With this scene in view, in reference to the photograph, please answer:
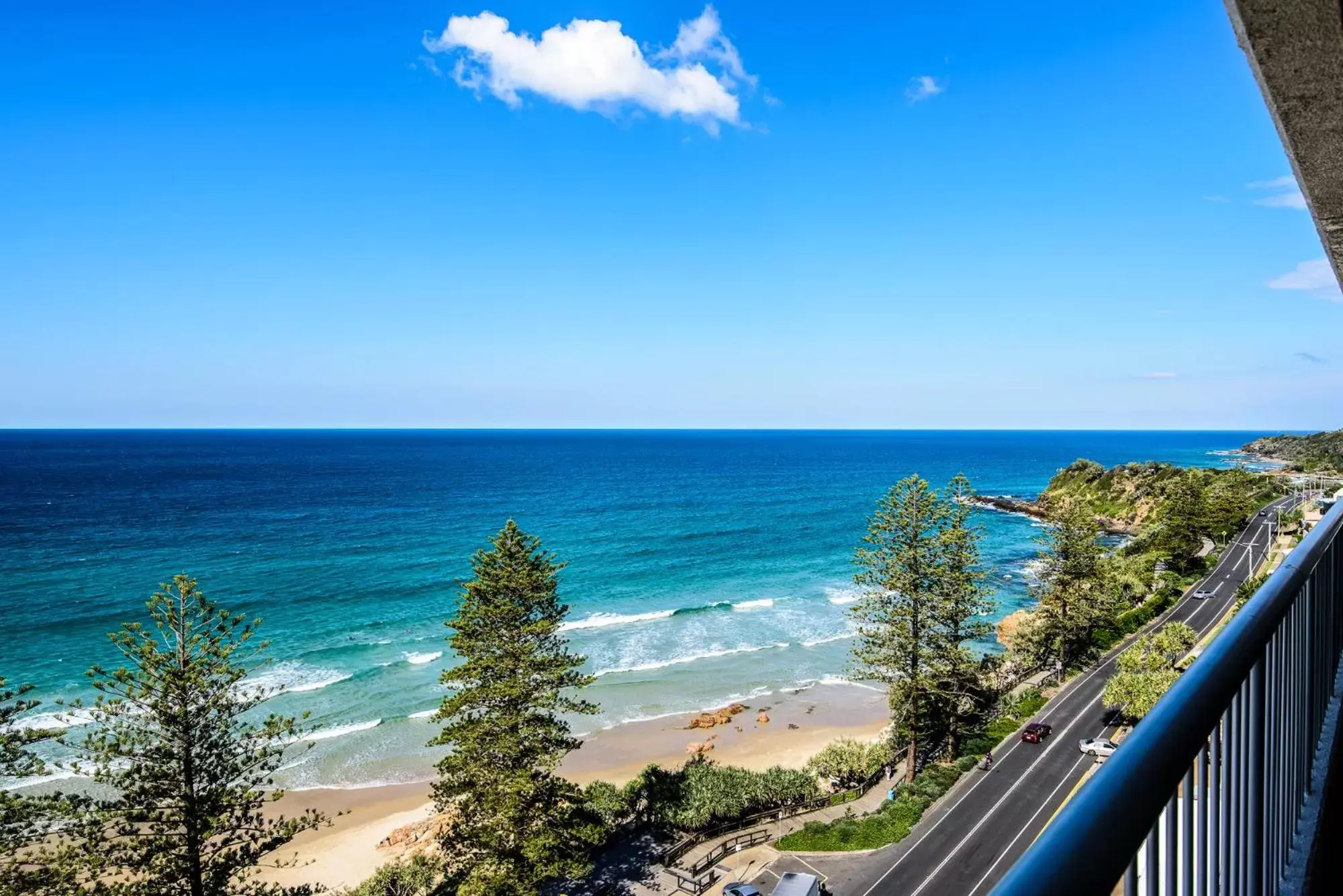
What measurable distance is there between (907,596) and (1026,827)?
8.30 m

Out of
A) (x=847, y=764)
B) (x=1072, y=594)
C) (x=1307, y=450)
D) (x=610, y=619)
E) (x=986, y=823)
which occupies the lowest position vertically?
(x=847, y=764)

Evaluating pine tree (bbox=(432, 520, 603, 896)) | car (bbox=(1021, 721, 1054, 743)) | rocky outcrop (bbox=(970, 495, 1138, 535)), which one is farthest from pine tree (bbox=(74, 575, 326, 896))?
rocky outcrop (bbox=(970, 495, 1138, 535))

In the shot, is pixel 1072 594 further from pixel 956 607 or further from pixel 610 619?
pixel 610 619

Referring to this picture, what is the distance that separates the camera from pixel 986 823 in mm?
20625

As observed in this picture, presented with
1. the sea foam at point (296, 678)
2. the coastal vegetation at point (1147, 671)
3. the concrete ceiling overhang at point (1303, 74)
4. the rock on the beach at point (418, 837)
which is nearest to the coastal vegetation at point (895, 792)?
the coastal vegetation at point (1147, 671)

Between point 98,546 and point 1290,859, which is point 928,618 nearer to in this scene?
point 1290,859

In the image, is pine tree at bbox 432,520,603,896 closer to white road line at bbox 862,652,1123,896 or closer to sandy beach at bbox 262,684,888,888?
sandy beach at bbox 262,684,888,888

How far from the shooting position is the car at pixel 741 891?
1855 centimetres

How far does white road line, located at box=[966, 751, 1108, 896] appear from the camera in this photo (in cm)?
1750

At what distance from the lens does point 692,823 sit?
22.7m

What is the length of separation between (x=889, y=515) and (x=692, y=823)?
12544 mm

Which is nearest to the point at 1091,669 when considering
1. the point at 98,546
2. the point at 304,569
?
the point at 304,569

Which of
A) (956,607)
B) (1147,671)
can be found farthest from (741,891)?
(1147,671)

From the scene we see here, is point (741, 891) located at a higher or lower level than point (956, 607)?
lower
